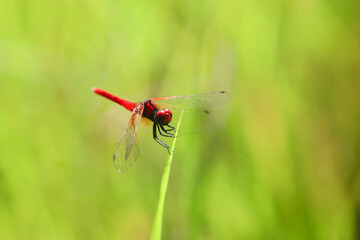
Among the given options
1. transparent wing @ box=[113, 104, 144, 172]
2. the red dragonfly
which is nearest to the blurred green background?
the red dragonfly

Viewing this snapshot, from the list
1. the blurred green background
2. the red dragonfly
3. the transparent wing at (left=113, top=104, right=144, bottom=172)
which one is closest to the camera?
the transparent wing at (left=113, top=104, right=144, bottom=172)

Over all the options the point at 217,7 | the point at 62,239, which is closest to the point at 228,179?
the point at 62,239

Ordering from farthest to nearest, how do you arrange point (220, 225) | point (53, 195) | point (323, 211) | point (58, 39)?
point (58, 39) < point (53, 195) < point (220, 225) < point (323, 211)

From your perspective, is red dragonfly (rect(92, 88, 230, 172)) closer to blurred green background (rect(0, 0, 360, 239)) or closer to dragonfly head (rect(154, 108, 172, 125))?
dragonfly head (rect(154, 108, 172, 125))

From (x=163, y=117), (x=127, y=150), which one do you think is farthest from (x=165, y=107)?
(x=127, y=150)

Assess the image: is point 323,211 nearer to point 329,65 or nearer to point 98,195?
point 329,65
